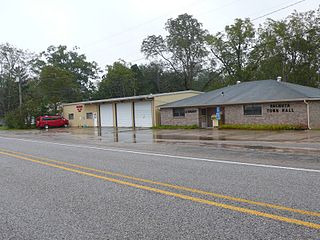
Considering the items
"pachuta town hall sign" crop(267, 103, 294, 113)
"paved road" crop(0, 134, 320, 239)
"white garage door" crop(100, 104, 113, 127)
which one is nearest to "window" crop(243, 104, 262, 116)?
"pachuta town hall sign" crop(267, 103, 294, 113)

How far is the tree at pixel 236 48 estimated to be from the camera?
158ft

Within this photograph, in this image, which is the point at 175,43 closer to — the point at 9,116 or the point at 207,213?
the point at 9,116

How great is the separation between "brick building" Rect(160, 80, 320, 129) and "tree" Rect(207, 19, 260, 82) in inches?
729

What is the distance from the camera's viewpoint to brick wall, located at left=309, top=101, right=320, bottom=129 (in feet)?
74.0

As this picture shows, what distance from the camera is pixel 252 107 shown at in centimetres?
2559

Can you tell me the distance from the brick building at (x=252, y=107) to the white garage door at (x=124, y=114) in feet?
20.2

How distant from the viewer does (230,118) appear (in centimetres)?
2691

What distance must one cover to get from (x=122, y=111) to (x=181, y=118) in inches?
418

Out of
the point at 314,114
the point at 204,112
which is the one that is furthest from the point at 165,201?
the point at 204,112

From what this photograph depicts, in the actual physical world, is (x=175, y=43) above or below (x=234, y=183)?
above

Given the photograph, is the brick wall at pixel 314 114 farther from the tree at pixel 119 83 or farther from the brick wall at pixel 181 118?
the tree at pixel 119 83

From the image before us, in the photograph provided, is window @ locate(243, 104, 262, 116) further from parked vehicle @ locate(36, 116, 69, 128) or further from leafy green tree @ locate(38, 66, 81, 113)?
leafy green tree @ locate(38, 66, 81, 113)

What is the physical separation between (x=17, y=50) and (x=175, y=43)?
99.3 ft

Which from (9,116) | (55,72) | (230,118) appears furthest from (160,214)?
(55,72)
